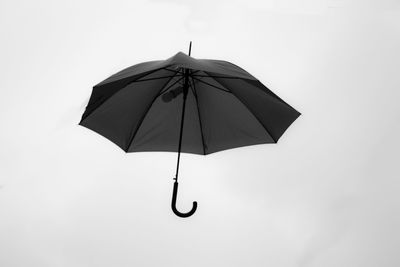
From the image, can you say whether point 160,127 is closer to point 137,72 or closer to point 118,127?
point 118,127

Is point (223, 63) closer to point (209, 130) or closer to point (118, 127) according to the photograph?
point (209, 130)

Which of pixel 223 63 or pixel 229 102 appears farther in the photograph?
pixel 229 102

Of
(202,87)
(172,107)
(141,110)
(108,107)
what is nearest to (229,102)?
(202,87)

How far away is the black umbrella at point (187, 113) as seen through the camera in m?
4.35

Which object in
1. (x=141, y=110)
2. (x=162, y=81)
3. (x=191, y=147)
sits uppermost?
(x=162, y=81)

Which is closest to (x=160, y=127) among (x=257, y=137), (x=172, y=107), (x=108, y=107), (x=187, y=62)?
(x=172, y=107)

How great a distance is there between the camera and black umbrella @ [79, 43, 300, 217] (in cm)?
435

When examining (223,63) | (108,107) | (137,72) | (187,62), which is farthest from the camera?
(108,107)

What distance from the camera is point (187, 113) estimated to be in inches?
185

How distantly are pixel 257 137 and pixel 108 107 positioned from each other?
153cm

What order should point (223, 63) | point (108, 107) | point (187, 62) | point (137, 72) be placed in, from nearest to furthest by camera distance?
point (187, 62) → point (137, 72) → point (223, 63) → point (108, 107)

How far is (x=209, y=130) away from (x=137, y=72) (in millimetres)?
1255

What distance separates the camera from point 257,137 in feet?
14.9

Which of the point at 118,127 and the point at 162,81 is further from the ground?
the point at 162,81
